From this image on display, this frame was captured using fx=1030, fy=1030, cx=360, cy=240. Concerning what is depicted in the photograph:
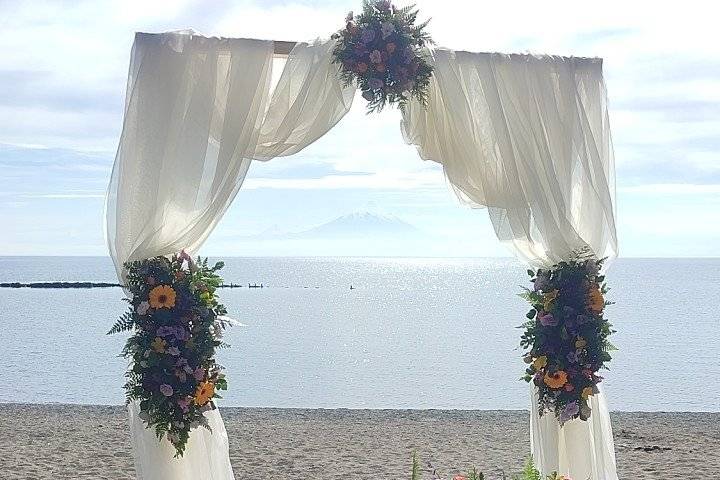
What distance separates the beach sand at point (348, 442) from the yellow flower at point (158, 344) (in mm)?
2554

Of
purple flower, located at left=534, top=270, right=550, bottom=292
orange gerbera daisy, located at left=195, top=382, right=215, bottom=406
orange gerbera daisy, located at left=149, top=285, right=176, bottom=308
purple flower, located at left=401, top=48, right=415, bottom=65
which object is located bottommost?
→ orange gerbera daisy, located at left=195, top=382, right=215, bottom=406

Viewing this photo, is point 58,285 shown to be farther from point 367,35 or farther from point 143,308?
point 367,35

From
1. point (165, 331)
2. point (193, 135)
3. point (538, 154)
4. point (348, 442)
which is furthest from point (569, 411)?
point (348, 442)

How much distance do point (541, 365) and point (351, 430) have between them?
4332mm

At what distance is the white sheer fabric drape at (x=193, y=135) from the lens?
4949 mm

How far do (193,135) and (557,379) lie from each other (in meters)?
2.22

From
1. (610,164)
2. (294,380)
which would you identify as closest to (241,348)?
(294,380)

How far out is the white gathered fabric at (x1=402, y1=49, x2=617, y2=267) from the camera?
538cm

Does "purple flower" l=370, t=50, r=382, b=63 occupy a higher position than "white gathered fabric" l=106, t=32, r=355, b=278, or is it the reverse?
"purple flower" l=370, t=50, r=382, b=63

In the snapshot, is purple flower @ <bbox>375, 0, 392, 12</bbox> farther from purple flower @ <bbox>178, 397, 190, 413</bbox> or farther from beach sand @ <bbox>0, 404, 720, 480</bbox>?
beach sand @ <bbox>0, 404, 720, 480</bbox>

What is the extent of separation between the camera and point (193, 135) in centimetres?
500

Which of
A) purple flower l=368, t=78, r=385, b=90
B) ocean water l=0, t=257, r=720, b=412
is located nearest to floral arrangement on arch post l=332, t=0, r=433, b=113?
purple flower l=368, t=78, r=385, b=90

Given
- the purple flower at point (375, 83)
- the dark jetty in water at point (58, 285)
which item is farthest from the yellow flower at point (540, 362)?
the dark jetty in water at point (58, 285)

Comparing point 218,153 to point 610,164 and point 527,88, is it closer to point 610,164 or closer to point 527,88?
point 527,88
